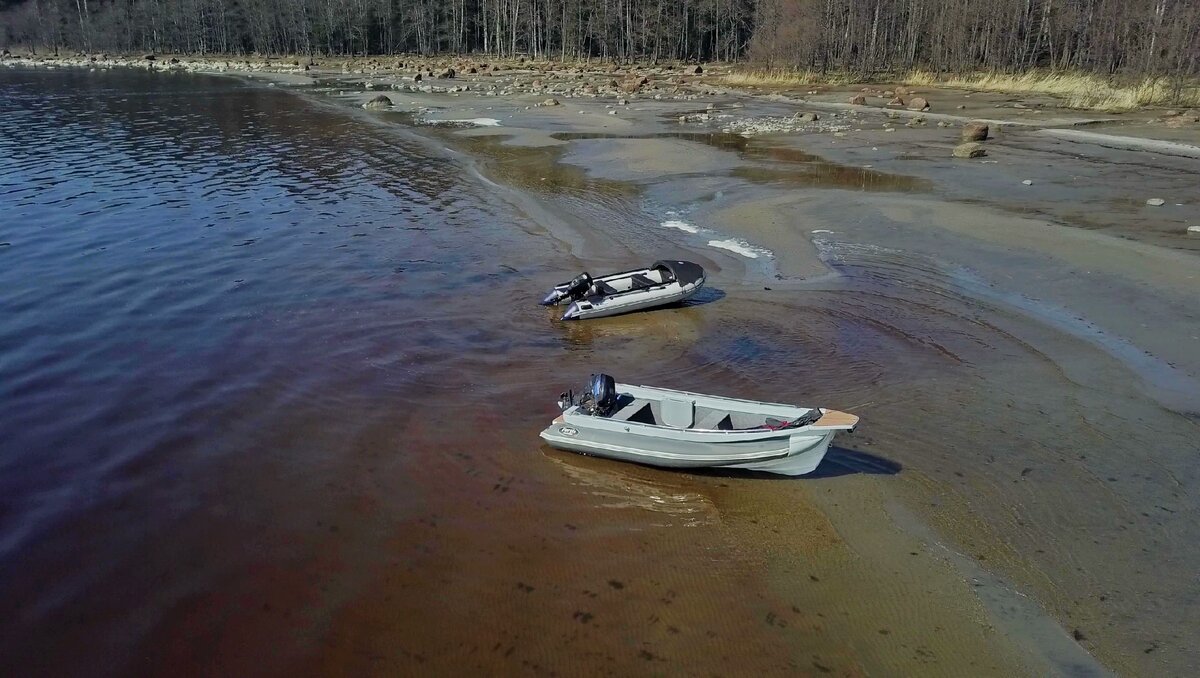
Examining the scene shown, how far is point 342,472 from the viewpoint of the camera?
37.9ft

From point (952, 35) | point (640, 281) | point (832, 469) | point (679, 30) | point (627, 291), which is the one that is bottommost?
point (832, 469)

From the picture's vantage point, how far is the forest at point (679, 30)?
57375mm

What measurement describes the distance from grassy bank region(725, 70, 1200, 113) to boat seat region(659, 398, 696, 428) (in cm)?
4468

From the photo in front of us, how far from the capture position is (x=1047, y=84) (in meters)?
56.4

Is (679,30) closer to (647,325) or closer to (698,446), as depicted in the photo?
(647,325)

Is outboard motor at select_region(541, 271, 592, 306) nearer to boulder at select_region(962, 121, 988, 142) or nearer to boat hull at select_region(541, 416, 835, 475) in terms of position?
boat hull at select_region(541, 416, 835, 475)

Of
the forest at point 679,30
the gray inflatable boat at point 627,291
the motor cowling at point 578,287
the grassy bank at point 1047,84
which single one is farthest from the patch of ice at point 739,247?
the forest at point 679,30

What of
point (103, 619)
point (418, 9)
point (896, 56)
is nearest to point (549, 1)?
point (418, 9)

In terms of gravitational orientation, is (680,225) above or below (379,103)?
below

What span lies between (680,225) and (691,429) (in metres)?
14.8

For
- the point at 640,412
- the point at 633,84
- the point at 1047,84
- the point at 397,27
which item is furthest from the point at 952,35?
the point at 397,27

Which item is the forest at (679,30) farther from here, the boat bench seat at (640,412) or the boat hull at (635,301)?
the boat bench seat at (640,412)

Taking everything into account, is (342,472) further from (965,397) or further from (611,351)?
(965,397)

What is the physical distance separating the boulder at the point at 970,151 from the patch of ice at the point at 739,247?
15548 millimetres
